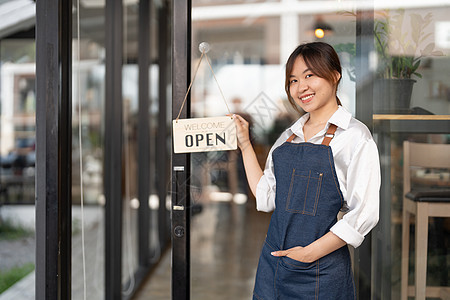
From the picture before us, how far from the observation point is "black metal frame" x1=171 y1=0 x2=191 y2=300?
1540mm

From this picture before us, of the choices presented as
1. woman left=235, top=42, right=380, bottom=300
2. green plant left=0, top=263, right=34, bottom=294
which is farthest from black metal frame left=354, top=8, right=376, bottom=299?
green plant left=0, top=263, right=34, bottom=294

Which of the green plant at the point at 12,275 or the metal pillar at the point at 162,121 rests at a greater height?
the metal pillar at the point at 162,121

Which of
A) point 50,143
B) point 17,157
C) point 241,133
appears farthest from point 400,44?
point 17,157

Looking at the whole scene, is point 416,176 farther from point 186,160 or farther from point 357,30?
point 186,160

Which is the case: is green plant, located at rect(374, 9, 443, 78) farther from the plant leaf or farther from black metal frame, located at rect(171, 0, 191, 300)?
black metal frame, located at rect(171, 0, 191, 300)

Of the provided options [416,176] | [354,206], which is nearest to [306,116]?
[354,206]

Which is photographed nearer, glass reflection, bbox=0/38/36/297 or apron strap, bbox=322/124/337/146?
apron strap, bbox=322/124/337/146

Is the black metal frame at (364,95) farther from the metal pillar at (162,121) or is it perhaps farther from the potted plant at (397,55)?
the metal pillar at (162,121)

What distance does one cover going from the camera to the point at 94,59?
343 centimetres

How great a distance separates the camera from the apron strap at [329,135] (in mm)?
1230

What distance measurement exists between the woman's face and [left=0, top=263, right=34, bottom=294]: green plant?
2.71 m

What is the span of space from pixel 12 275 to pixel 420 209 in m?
2.98

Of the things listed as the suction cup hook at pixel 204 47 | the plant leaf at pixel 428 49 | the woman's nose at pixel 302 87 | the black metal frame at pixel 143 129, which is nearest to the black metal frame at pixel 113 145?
the black metal frame at pixel 143 129

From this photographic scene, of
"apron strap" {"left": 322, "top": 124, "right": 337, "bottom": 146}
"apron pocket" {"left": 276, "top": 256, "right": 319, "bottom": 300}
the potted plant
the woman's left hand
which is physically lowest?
"apron pocket" {"left": 276, "top": 256, "right": 319, "bottom": 300}
